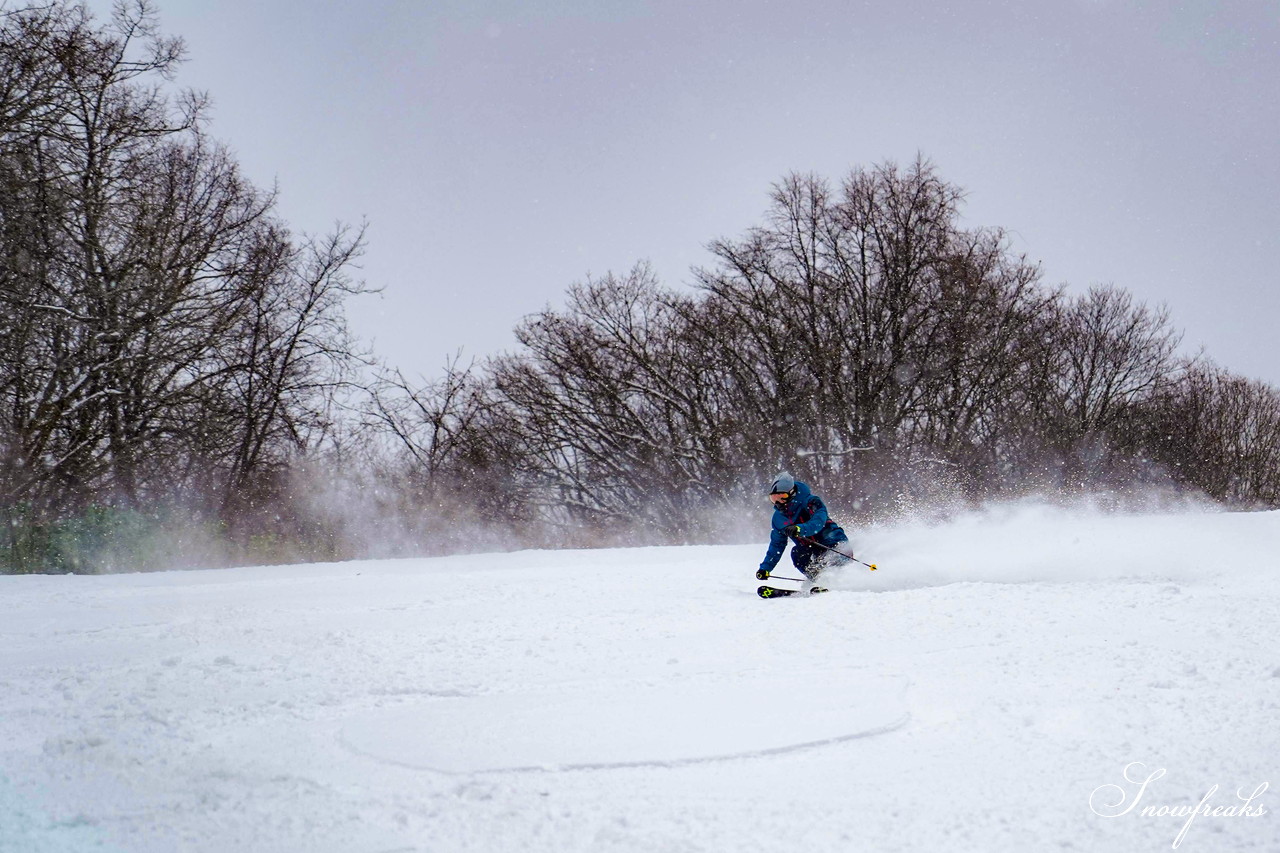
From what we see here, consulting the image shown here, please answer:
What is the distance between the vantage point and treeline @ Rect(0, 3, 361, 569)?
14570mm

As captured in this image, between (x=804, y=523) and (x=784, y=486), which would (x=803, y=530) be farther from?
(x=784, y=486)

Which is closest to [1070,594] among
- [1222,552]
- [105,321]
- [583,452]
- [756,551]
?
[1222,552]

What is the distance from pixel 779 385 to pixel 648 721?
2424 cm

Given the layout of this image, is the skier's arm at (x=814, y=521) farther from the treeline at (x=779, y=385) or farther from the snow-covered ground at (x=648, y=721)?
the treeline at (x=779, y=385)

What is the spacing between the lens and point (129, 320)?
17.3 metres

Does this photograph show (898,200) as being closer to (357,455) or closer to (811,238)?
(811,238)

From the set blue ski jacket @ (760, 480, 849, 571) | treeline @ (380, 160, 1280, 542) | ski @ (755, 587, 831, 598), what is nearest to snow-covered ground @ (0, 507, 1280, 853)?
ski @ (755, 587, 831, 598)

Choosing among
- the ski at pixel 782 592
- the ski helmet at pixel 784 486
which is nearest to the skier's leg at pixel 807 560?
the ski at pixel 782 592

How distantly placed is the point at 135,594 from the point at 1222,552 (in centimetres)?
1146

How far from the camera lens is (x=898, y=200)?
28891 millimetres

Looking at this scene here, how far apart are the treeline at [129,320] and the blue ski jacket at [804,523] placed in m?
11.0

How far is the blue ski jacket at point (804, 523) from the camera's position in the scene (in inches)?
414
